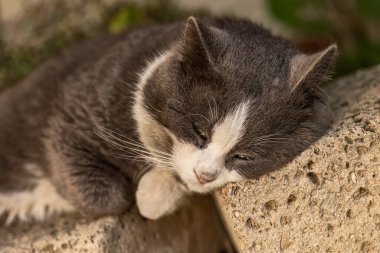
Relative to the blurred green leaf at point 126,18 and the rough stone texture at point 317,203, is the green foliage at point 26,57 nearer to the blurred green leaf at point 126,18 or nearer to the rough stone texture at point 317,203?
the blurred green leaf at point 126,18

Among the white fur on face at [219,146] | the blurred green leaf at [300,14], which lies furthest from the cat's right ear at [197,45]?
the blurred green leaf at [300,14]

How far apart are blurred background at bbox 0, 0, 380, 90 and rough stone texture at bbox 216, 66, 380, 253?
61.6 inches

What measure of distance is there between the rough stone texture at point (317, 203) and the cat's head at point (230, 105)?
0.07 metres

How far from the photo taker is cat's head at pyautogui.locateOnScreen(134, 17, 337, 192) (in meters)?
1.82

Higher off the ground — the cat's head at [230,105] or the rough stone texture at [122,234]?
the cat's head at [230,105]

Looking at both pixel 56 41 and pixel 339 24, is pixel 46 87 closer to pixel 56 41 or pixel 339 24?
pixel 56 41

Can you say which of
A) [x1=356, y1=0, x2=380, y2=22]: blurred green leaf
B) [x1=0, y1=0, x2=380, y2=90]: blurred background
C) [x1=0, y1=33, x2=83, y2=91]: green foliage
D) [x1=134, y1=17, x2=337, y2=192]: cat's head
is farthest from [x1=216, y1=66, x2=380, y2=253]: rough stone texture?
[x1=0, y1=33, x2=83, y2=91]: green foliage

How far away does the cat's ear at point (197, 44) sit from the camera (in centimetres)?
182

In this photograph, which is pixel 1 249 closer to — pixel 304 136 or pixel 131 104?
pixel 131 104

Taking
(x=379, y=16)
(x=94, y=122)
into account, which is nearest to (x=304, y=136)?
(x=94, y=122)

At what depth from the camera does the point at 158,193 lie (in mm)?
2191

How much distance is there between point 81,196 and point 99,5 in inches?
65.5

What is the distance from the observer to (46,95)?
2.68m

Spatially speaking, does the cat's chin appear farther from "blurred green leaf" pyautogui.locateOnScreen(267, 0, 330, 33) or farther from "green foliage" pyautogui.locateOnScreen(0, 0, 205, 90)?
"blurred green leaf" pyautogui.locateOnScreen(267, 0, 330, 33)
